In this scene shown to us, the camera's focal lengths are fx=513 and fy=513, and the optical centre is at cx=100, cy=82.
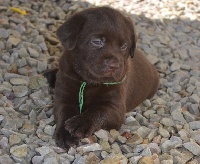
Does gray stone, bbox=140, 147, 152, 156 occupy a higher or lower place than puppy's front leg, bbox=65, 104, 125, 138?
lower

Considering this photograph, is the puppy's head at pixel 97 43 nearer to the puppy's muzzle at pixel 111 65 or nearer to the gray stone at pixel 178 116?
the puppy's muzzle at pixel 111 65

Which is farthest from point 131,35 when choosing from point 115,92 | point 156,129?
point 156,129

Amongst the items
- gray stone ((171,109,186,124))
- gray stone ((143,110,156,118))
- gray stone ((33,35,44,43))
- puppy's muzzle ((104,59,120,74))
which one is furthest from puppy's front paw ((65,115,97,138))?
gray stone ((33,35,44,43))

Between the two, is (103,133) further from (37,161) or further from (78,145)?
(37,161)

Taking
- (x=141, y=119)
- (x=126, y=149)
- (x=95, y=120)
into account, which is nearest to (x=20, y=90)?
(x=95, y=120)

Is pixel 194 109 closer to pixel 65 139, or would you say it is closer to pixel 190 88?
pixel 190 88

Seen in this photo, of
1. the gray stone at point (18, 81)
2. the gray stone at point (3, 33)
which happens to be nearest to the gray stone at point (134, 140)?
the gray stone at point (18, 81)

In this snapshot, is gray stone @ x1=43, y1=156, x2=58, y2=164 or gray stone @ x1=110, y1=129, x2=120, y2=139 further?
gray stone @ x1=110, y1=129, x2=120, y2=139

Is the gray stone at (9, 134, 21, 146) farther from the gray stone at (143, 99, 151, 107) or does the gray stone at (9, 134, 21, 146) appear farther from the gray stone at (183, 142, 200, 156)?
the gray stone at (143, 99, 151, 107)
